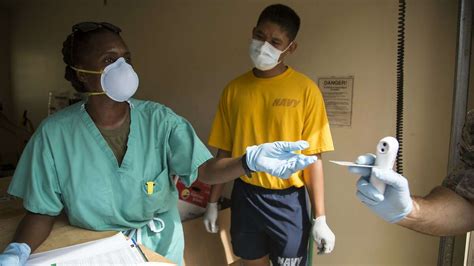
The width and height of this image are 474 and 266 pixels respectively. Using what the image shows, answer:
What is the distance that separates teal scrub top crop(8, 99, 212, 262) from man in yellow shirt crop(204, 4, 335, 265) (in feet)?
1.04

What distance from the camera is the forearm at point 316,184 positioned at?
134 centimetres

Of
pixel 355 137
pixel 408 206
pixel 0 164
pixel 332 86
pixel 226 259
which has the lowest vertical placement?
pixel 226 259

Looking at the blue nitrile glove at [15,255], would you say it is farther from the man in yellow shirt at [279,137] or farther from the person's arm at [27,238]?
the man in yellow shirt at [279,137]

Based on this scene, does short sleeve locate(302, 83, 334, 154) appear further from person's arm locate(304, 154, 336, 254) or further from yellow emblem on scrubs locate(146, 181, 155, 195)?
yellow emblem on scrubs locate(146, 181, 155, 195)

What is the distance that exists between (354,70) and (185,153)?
95cm

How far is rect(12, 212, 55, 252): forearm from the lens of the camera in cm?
95

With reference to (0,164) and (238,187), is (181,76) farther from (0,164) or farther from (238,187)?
(0,164)

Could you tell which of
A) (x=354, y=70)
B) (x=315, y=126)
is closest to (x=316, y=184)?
(x=315, y=126)

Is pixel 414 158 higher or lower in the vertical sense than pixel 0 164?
higher

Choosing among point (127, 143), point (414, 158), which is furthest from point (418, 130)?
point (127, 143)

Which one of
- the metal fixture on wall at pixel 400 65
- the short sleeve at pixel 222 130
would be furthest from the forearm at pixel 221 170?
the metal fixture on wall at pixel 400 65

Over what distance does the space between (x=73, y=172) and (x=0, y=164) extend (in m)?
2.16

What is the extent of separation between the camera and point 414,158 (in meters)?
1.52

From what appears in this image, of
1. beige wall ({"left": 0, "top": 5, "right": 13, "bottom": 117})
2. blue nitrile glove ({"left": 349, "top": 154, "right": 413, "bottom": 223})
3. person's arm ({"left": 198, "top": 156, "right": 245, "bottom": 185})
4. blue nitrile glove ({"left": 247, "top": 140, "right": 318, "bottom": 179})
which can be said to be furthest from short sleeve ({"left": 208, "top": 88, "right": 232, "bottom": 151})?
beige wall ({"left": 0, "top": 5, "right": 13, "bottom": 117})
